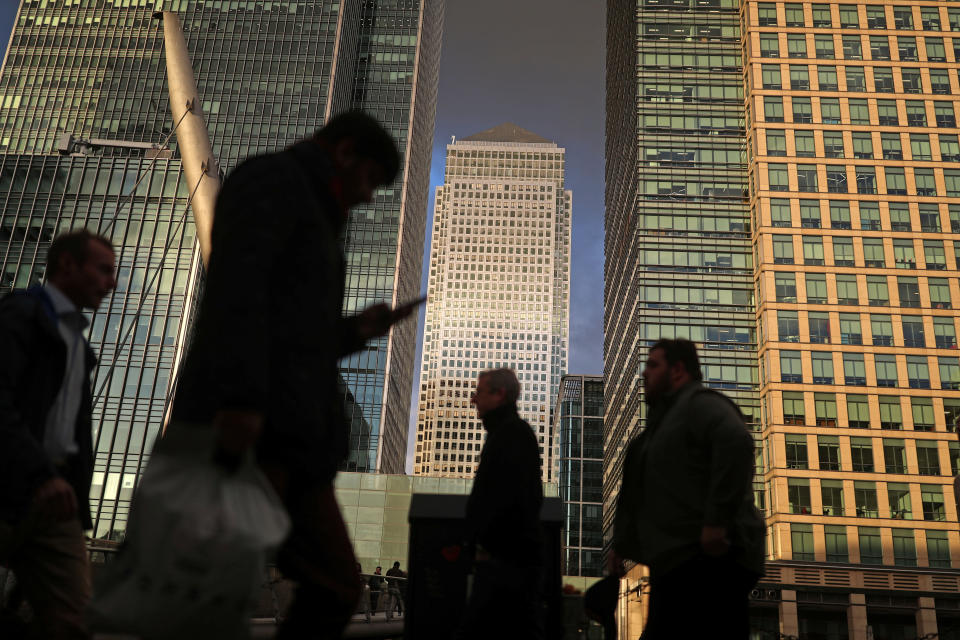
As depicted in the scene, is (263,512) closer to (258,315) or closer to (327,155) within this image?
(258,315)

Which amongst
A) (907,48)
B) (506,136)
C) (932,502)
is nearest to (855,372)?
(932,502)

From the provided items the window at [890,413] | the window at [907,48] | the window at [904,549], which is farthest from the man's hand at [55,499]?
the window at [907,48]

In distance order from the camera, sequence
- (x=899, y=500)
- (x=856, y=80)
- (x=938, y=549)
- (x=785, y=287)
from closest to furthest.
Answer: (x=938, y=549), (x=899, y=500), (x=785, y=287), (x=856, y=80)

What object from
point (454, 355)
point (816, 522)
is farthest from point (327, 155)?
point (454, 355)

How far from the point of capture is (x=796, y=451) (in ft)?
167

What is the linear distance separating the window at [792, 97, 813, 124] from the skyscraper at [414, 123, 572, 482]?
10309cm

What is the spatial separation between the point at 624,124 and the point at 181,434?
7663 centimetres

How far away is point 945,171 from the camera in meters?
56.5

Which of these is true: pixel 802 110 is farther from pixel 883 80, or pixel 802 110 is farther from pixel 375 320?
pixel 375 320

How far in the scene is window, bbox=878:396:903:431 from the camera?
51.6 meters

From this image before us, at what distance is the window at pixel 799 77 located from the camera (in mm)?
59594

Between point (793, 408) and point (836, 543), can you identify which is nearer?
point (836, 543)

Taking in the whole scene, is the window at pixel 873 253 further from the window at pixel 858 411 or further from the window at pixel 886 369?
the window at pixel 858 411

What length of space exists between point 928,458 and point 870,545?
23.1 ft
